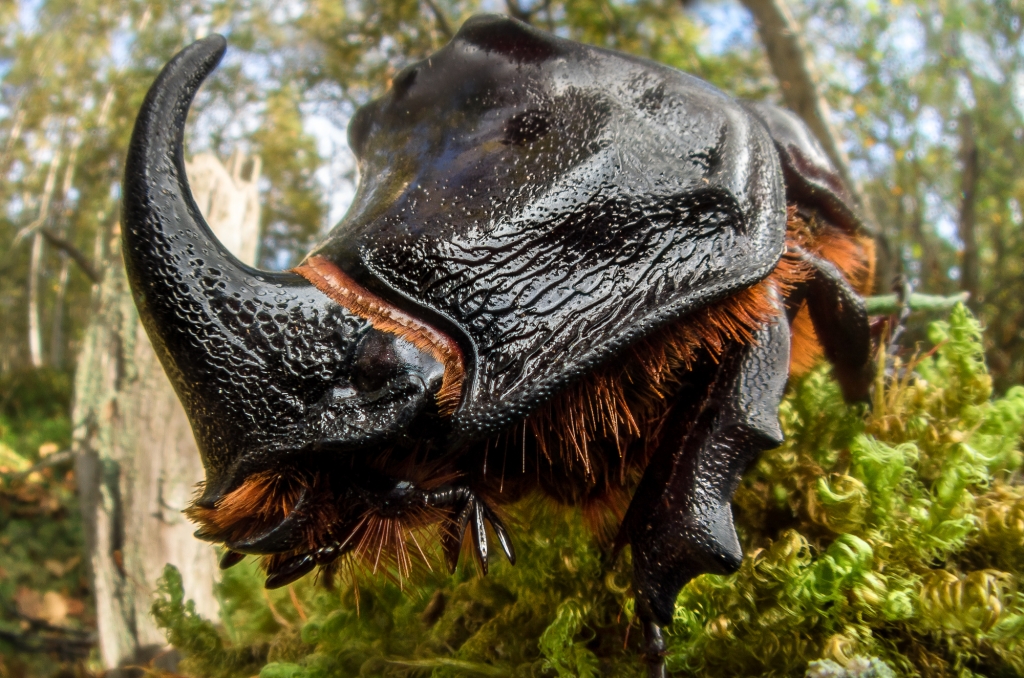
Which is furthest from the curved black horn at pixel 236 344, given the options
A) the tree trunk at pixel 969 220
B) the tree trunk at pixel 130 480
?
the tree trunk at pixel 969 220

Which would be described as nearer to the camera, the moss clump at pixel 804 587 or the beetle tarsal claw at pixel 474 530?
the beetle tarsal claw at pixel 474 530

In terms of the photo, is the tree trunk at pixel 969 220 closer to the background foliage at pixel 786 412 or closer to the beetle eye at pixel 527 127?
the background foliage at pixel 786 412

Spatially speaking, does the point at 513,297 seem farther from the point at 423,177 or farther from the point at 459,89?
the point at 459,89

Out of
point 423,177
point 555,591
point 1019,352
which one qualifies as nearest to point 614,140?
point 423,177

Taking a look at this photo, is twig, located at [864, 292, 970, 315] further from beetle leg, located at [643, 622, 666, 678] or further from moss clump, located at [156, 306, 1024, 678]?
beetle leg, located at [643, 622, 666, 678]

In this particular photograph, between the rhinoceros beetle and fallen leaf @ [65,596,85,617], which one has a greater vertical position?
the rhinoceros beetle

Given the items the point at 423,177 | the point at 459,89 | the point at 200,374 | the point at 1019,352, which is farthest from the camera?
the point at 1019,352

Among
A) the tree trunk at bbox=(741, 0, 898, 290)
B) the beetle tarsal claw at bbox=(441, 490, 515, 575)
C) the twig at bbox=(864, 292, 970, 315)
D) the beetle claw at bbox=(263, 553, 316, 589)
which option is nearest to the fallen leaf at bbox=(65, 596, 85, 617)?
the beetle claw at bbox=(263, 553, 316, 589)
